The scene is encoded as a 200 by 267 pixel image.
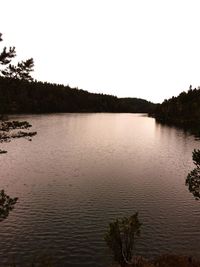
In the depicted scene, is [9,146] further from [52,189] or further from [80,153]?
[52,189]

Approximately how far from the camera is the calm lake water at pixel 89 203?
1751 inches

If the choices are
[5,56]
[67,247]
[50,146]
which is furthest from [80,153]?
[5,56]

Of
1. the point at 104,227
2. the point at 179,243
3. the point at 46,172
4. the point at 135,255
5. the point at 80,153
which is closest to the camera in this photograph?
the point at 135,255

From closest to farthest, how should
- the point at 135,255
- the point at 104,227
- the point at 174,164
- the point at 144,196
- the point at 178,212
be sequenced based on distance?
the point at 135,255 → the point at 104,227 → the point at 178,212 → the point at 144,196 → the point at 174,164

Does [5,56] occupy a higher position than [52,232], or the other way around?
[5,56]

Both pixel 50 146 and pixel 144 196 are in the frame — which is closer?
pixel 144 196

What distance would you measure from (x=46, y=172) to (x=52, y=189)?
50.4ft

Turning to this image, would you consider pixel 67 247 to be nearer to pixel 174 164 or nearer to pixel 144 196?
pixel 144 196

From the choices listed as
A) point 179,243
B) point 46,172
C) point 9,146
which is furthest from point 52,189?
point 9,146

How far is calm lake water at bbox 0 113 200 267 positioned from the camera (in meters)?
44.5

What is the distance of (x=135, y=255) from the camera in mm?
42094

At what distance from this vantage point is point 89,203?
199 feet

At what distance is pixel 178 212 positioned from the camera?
57.8 meters

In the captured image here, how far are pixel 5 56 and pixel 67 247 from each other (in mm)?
28753
